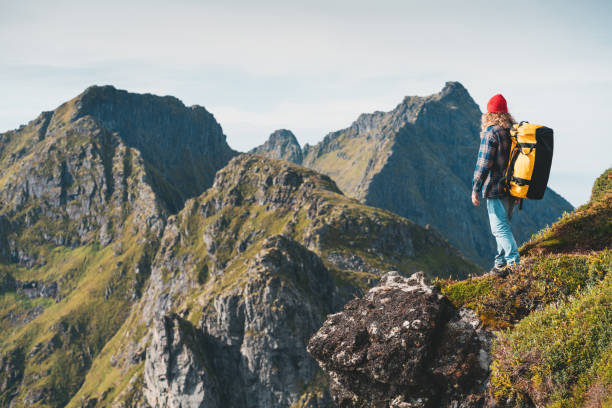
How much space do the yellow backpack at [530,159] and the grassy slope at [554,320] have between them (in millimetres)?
2229

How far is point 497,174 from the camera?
600 inches

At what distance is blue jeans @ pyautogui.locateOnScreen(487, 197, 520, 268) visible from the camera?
50.2 feet

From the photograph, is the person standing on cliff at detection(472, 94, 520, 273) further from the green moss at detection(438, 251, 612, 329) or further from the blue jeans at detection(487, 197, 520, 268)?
the green moss at detection(438, 251, 612, 329)

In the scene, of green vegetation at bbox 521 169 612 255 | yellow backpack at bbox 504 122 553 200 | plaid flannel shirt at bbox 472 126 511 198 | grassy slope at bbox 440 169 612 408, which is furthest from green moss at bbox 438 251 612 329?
plaid flannel shirt at bbox 472 126 511 198

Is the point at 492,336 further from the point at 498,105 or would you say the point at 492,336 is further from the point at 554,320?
the point at 498,105

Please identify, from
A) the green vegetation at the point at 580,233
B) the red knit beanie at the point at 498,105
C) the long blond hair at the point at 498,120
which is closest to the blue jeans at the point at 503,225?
the green vegetation at the point at 580,233

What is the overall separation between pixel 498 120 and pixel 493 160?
5.13 ft

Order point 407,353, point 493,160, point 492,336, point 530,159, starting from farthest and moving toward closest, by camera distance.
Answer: point 493,160 → point 530,159 → point 407,353 → point 492,336

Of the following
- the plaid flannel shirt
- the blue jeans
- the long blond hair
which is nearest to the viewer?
the plaid flannel shirt

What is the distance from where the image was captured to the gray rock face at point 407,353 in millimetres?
12758

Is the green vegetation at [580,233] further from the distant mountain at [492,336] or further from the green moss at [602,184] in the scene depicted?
the green moss at [602,184]

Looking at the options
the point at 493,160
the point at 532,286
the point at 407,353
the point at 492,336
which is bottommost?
the point at 407,353

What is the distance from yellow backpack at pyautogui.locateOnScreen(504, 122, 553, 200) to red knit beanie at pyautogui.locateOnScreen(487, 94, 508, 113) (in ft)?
4.53

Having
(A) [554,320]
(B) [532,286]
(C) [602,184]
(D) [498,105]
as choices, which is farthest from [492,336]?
(C) [602,184]
